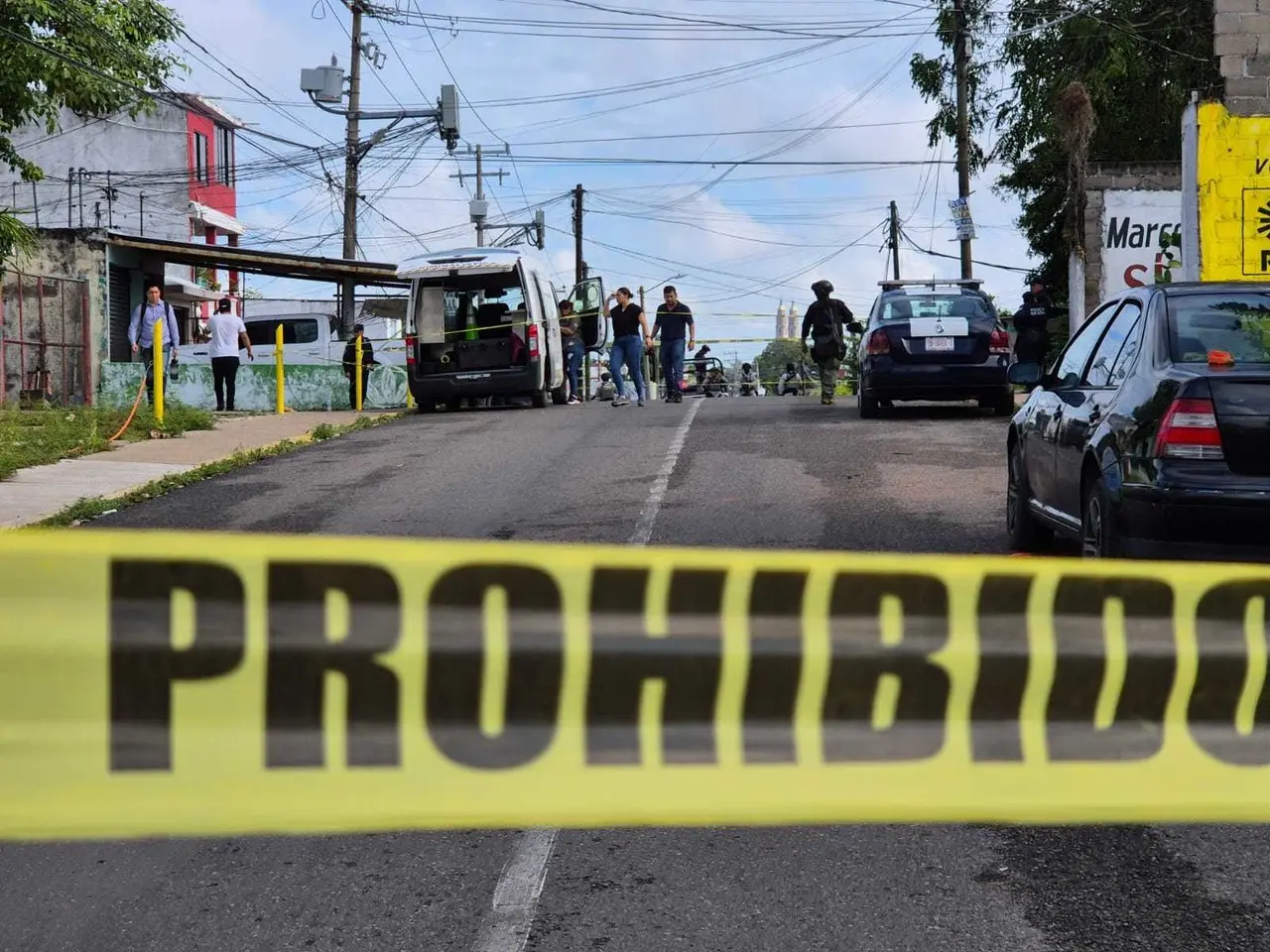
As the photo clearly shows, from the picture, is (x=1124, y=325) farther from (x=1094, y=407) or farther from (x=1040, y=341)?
(x=1040, y=341)

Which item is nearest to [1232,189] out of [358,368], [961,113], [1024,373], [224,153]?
[1024,373]

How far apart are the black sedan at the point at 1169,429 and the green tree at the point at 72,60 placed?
1279cm

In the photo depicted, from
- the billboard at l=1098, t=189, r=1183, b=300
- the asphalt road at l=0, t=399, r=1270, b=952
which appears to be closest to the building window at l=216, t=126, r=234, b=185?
the billboard at l=1098, t=189, r=1183, b=300

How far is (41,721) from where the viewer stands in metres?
3.01

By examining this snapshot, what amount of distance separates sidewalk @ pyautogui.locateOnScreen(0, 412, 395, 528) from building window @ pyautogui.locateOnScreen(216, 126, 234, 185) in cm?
4044

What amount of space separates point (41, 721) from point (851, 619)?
1.55 metres

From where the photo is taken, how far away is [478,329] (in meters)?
22.7

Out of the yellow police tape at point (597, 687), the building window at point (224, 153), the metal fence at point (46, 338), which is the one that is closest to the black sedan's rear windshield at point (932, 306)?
the metal fence at point (46, 338)

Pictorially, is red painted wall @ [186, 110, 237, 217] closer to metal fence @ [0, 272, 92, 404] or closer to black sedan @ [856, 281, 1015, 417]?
metal fence @ [0, 272, 92, 404]

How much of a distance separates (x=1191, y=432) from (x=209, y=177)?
2094 inches

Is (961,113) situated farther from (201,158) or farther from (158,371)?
(201,158)

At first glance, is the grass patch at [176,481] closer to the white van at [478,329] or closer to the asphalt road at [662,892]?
the white van at [478,329]

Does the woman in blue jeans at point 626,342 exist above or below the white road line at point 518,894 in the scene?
above

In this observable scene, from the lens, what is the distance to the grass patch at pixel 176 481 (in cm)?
1110
